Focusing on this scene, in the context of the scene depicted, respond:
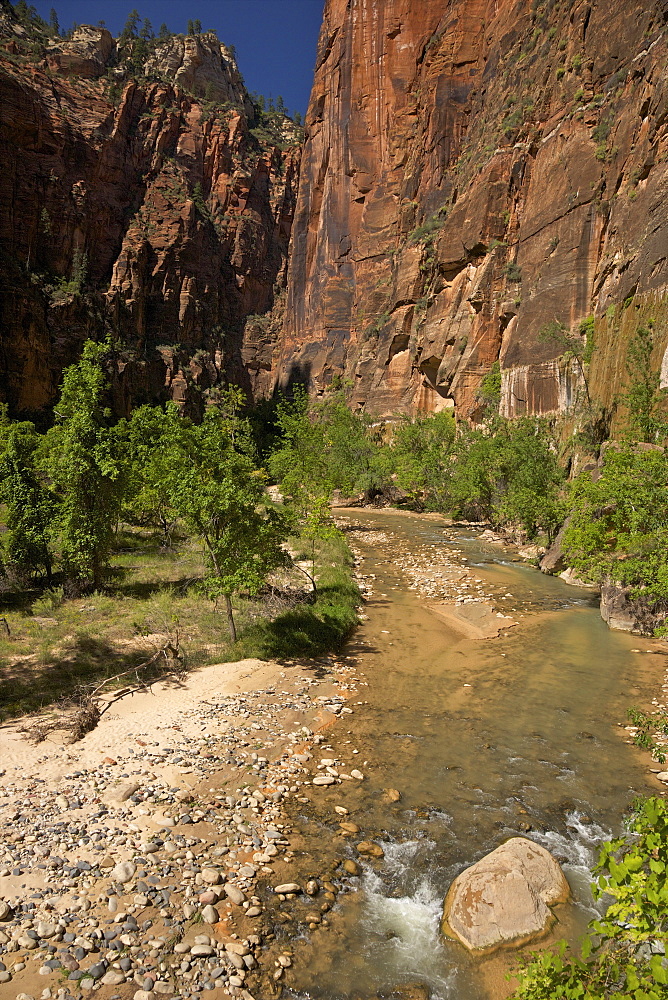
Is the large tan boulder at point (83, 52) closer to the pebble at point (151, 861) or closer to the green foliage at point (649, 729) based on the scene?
the pebble at point (151, 861)

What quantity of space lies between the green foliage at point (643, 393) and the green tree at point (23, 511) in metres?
17.4

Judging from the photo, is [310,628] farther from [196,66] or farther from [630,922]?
[196,66]

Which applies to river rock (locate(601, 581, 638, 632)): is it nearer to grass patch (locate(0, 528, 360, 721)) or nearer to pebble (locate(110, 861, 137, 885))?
grass patch (locate(0, 528, 360, 721))

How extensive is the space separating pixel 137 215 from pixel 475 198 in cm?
4644

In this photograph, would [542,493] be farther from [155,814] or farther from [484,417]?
[155,814]

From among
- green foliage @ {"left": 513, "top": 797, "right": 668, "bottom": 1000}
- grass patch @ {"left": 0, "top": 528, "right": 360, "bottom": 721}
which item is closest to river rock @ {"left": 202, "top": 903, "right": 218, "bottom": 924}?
green foliage @ {"left": 513, "top": 797, "right": 668, "bottom": 1000}

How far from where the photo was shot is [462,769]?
25.1 ft

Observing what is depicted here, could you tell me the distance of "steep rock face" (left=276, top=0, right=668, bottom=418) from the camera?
2609 cm

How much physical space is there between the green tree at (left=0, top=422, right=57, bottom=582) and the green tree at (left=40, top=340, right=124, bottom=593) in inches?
18.4

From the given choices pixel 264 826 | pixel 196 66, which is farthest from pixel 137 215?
pixel 264 826

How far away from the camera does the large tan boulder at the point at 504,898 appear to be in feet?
16.4

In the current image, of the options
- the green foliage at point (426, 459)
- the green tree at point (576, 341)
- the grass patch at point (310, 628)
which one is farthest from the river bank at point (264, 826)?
the green foliage at point (426, 459)

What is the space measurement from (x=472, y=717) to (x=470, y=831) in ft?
9.29

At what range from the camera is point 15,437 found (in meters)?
16.3
